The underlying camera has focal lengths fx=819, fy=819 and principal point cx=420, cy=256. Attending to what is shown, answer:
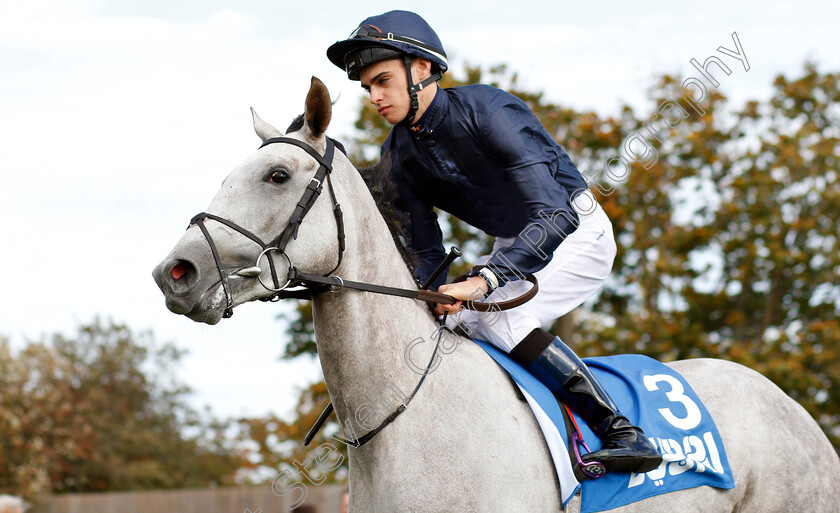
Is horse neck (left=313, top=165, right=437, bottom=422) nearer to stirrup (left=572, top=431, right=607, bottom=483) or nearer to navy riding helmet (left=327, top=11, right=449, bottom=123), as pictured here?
navy riding helmet (left=327, top=11, right=449, bottom=123)

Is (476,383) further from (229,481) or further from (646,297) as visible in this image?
(229,481)

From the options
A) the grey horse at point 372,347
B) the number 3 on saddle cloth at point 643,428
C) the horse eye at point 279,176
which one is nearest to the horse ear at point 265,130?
the grey horse at point 372,347

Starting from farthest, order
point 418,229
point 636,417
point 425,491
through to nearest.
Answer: point 418,229 < point 636,417 < point 425,491

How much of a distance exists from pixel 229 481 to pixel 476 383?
28606mm

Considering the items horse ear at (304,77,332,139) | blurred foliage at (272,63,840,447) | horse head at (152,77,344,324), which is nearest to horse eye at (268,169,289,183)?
horse head at (152,77,344,324)

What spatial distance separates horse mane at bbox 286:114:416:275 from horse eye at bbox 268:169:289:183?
704mm

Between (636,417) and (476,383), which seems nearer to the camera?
(476,383)

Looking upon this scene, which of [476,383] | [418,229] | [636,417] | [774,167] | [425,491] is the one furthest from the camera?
[774,167]

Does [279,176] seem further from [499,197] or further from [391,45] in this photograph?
[499,197]

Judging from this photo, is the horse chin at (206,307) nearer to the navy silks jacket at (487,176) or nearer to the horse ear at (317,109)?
the horse ear at (317,109)

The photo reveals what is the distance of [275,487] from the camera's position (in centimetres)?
465

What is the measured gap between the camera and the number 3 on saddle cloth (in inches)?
156

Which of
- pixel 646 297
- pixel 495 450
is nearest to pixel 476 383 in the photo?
pixel 495 450

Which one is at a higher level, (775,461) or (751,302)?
(751,302)
